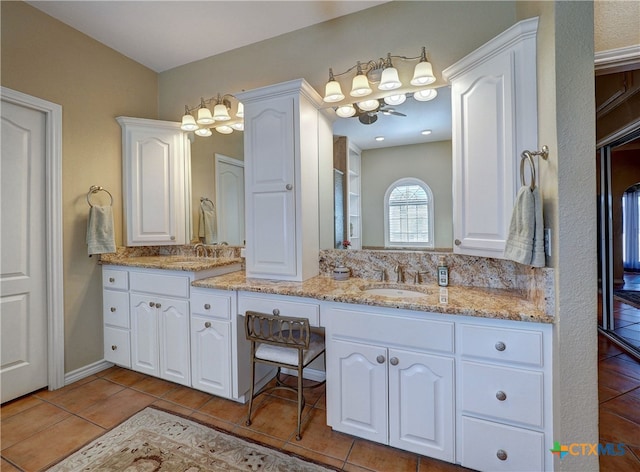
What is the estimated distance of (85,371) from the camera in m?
2.51

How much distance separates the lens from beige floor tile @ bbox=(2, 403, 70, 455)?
70.6 inches

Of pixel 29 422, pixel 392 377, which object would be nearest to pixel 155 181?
pixel 29 422

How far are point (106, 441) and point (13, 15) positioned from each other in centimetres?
293

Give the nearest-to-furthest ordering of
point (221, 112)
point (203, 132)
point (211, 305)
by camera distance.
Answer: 1. point (211, 305)
2. point (221, 112)
3. point (203, 132)

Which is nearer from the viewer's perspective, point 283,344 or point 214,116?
point 283,344

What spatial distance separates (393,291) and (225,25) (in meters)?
2.44

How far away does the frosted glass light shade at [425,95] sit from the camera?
6.58 feet

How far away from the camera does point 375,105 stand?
2.18 meters

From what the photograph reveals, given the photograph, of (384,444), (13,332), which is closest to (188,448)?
(384,444)

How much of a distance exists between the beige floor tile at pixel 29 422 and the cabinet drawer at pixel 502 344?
258 centimetres

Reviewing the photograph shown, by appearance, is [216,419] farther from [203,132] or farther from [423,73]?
[423,73]

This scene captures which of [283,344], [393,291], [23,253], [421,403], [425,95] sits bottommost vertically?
[421,403]

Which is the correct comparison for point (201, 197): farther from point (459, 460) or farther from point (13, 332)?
point (459, 460)

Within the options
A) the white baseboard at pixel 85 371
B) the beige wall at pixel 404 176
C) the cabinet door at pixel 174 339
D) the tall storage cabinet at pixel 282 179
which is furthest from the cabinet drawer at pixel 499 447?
the white baseboard at pixel 85 371
